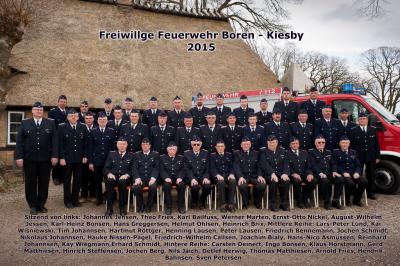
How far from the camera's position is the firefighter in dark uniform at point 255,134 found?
301 inches

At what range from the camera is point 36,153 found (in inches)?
261

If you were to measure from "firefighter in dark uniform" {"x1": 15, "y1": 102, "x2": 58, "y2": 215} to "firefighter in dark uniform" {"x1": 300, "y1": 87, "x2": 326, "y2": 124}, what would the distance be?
18.2 feet

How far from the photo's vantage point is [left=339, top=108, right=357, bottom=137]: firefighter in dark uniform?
7648 millimetres

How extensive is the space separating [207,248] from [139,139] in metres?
3.35

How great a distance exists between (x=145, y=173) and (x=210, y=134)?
1.70 m

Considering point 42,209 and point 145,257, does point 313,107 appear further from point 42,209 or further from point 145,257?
point 42,209

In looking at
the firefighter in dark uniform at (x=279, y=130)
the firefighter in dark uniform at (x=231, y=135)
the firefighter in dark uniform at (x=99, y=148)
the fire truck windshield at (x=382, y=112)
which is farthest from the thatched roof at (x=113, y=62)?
the fire truck windshield at (x=382, y=112)

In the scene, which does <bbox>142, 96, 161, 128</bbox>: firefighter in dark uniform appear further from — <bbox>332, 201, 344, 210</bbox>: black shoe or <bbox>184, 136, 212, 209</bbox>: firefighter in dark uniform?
<bbox>332, 201, 344, 210</bbox>: black shoe

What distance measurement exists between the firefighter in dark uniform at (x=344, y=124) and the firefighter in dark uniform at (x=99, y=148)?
4956 mm

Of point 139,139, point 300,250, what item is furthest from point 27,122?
point 300,250

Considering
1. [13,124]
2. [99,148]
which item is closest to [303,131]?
[99,148]

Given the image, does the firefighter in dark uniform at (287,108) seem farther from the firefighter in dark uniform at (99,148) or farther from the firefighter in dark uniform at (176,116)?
the firefighter in dark uniform at (99,148)

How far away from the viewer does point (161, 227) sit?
5.70 metres

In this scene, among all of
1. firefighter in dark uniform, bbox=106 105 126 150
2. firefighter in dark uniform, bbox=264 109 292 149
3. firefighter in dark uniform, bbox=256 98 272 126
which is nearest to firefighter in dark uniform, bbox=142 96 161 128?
firefighter in dark uniform, bbox=106 105 126 150
